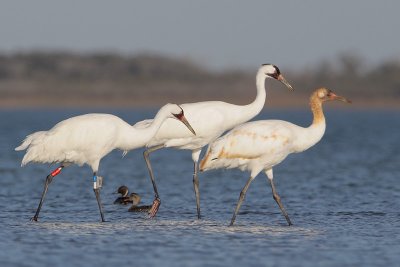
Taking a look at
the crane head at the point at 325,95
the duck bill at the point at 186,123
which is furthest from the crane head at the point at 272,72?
the duck bill at the point at 186,123

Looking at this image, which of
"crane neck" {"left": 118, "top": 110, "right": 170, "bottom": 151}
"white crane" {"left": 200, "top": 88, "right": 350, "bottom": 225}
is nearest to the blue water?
"white crane" {"left": 200, "top": 88, "right": 350, "bottom": 225}

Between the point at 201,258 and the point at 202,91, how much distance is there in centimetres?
8065

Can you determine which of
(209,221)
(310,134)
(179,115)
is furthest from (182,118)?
(310,134)

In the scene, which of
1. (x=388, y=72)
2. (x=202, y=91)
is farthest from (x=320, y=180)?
→ (x=388, y=72)

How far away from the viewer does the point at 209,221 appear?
1670cm

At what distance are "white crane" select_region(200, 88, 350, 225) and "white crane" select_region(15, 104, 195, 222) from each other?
0.75 metres

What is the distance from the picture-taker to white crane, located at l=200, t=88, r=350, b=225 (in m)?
15.8

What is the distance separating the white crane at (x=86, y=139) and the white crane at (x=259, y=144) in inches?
29.7

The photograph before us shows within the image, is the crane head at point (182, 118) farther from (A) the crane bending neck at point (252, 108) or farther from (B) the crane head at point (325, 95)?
(B) the crane head at point (325, 95)

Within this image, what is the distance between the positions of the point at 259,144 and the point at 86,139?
2584 millimetres

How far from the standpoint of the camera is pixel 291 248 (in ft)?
45.2

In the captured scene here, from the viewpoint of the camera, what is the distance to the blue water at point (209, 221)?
13148 millimetres

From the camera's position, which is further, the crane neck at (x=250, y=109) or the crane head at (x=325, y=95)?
the crane neck at (x=250, y=109)

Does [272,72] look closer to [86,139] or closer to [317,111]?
[317,111]
